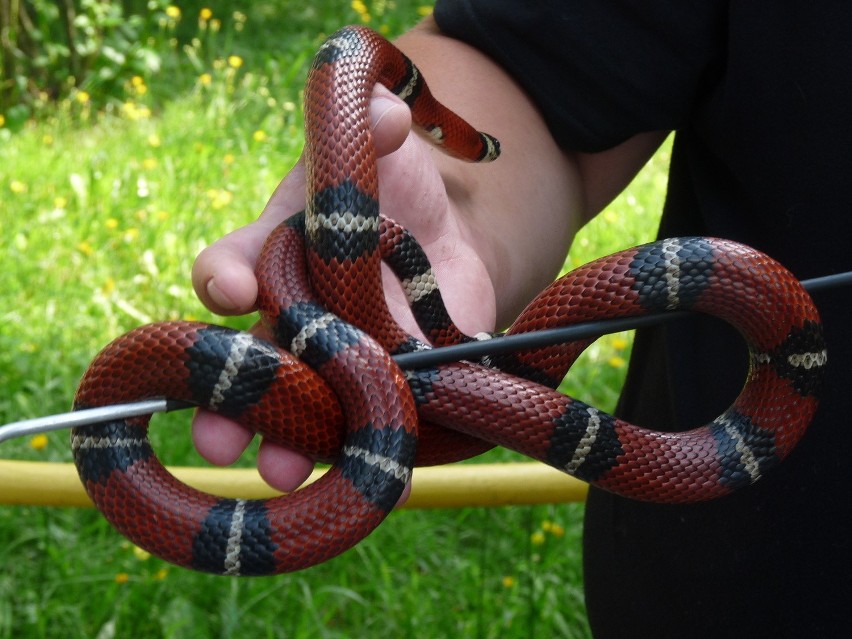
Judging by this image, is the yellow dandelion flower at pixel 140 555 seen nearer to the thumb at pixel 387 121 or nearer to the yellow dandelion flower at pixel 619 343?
the thumb at pixel 387 121

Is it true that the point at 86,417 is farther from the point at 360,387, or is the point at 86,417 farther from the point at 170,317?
the point at 170,317

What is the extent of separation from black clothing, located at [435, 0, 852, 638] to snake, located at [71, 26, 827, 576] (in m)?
0.29

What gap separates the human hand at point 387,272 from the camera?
5.28 ft

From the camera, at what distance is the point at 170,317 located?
4.27 metres

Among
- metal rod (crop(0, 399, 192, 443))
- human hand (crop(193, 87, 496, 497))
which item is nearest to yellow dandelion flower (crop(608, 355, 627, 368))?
human hand (crop(193, 87, 496, 497))

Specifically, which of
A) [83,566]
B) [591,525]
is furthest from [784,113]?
[83,566]

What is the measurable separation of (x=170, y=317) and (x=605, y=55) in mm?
2743

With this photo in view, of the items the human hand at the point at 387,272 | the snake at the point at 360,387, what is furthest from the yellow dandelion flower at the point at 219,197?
the snake at the point at 360,387

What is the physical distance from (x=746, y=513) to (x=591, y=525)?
486 mm

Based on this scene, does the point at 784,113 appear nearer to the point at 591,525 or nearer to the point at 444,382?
the point at 444,382

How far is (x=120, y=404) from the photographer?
4.71ft

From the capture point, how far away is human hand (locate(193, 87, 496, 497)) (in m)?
1.61

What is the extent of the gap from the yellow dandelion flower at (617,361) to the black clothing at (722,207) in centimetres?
211

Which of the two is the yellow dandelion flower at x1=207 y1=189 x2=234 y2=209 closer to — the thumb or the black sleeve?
the black sleeve
